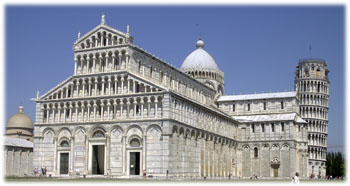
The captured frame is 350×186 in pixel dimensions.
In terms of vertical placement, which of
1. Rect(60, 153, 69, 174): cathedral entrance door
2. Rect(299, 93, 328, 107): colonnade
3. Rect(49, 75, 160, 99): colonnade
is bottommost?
Rect(60, 153, 69, 174): cathedral entrance door

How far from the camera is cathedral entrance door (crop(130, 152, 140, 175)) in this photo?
5372 cm

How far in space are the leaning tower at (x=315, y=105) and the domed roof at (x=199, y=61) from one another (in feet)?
77.1

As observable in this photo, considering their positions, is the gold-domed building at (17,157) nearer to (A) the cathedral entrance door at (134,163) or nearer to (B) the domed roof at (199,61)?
(A) the cathedral entrance door at (134,163)

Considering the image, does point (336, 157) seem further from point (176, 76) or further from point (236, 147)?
point (176, 76)

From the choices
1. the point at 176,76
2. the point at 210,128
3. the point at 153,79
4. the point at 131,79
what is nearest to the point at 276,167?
the point at 210,128

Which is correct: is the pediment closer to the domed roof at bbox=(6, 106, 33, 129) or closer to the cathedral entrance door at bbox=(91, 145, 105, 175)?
the cathedral entrance door at bbox=(91, 145, 105, 175)

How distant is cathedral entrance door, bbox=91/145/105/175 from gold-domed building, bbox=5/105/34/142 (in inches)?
1347

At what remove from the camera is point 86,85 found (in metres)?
58.0

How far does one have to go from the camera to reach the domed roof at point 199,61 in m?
86.2

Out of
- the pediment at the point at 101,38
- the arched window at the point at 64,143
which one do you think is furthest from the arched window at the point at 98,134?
the pediment at the point at 101,38

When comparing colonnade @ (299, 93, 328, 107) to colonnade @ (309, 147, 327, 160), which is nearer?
colonnade @ (309, 147, 327, 160)

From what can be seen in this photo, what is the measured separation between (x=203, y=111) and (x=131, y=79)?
13.4 metres

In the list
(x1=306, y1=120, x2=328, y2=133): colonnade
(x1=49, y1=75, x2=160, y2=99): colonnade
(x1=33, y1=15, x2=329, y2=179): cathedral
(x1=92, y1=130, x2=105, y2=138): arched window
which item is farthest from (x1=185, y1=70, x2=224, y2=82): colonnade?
(x1=92, y1=130, x2=105, y2=138): arched window

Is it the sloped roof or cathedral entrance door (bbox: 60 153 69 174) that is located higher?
the sloped roof
